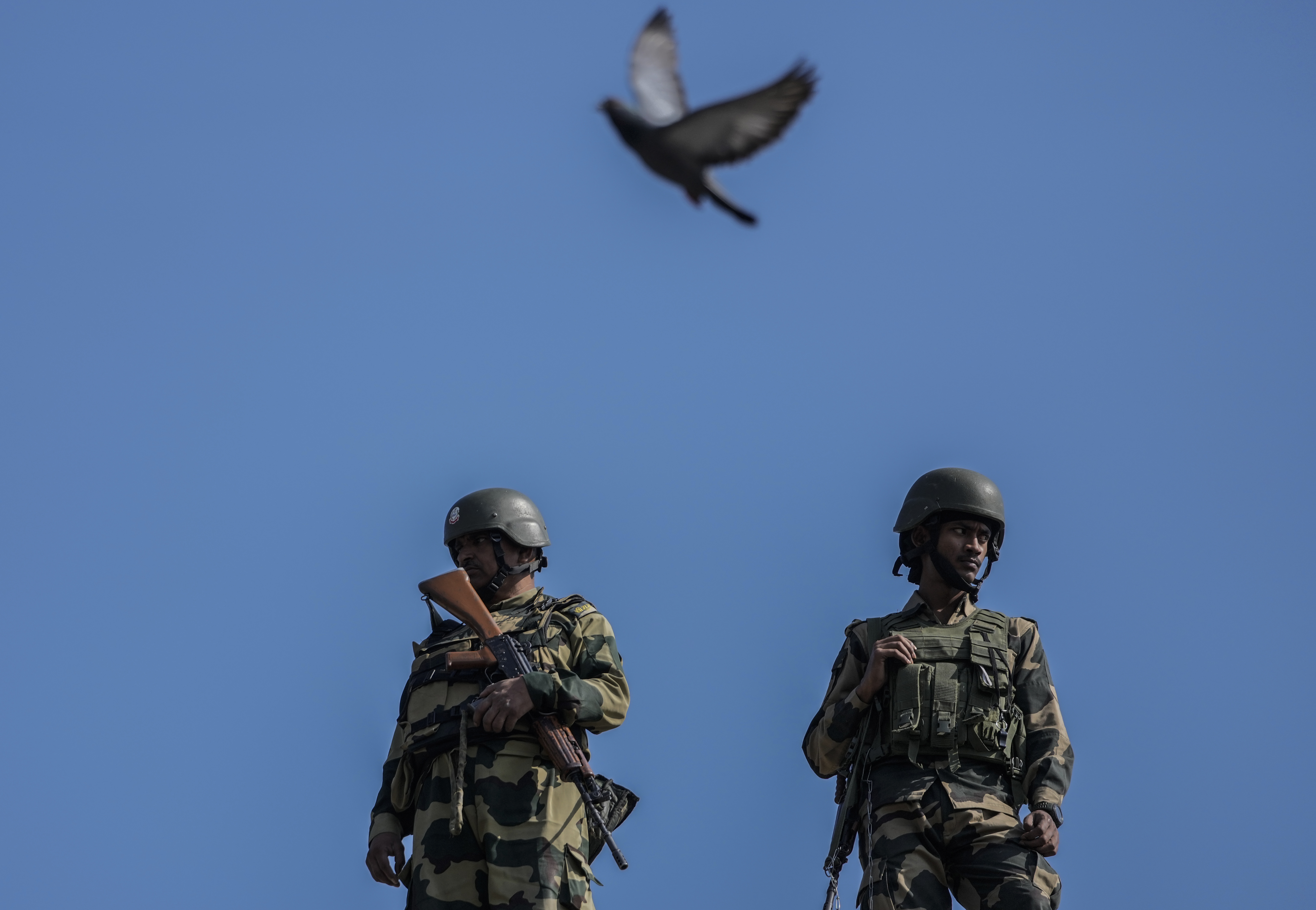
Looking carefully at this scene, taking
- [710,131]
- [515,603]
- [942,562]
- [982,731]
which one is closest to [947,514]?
[942,562]

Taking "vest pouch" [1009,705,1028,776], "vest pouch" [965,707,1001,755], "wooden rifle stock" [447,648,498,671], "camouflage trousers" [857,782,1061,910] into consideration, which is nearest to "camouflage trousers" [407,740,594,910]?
"wooden rifle stock" [447,648,498,671]

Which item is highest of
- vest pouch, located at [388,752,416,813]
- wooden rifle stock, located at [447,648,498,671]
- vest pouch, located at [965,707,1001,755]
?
wooden rifle stock, located at [447,648,498,671]

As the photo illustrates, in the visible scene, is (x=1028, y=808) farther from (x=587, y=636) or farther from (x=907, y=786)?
(x=587, y=636)

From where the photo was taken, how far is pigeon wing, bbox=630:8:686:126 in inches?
325

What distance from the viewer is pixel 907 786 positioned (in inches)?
385

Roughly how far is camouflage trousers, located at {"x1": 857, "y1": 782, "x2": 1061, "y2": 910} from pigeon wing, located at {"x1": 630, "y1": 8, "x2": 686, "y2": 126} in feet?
12.6

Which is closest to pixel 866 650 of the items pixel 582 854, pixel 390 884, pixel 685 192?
pixel 582 854

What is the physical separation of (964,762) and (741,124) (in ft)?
12.6

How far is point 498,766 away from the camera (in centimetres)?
996

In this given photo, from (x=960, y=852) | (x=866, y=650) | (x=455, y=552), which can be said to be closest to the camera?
(x=960, y=852)

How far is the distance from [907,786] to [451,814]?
2.41m

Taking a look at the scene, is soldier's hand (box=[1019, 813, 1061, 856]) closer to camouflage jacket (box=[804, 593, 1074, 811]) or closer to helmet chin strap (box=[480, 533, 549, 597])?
camouflage jacket (box=[804, 593, 1074, 811])

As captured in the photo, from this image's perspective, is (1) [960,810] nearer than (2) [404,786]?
Yes

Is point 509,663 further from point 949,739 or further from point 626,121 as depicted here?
point 626,121
